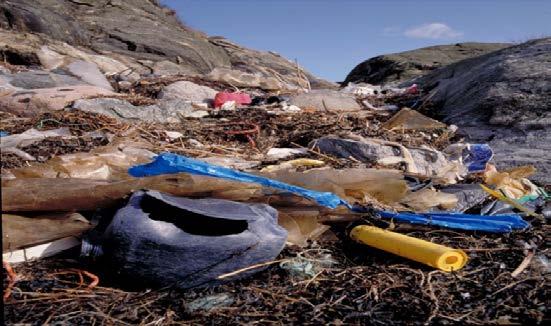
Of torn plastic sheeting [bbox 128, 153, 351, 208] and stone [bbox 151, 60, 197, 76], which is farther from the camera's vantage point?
stone [bbox 151, 60, 197, 76]

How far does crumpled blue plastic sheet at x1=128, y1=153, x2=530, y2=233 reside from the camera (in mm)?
2486

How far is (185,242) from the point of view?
1.90 m

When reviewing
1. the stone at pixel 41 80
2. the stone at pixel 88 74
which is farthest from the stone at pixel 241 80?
the stone at pixel 41 80

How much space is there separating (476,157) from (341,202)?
2.32 metres

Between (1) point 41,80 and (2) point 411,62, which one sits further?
Result: (2) point 411,62

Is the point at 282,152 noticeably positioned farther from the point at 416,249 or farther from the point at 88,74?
the point at 88,74

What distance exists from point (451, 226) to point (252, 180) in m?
1.06

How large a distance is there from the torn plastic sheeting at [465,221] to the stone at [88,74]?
6.58 m

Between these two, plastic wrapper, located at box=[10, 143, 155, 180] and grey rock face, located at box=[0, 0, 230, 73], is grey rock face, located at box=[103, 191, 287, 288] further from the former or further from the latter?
grey rock face, located at box=[0, 0, 230, 73]

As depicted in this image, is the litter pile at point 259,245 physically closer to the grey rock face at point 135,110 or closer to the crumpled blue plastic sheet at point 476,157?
the crumpled blue plastic sheet at point 476,157

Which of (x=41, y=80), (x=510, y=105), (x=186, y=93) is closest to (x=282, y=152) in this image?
(x=510, y=105)

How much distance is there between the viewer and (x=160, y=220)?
2.07m

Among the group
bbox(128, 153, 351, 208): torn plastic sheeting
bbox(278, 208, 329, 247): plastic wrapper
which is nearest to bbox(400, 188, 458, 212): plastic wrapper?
bbox(128, 153, 351, 208): torn plastic sheeting

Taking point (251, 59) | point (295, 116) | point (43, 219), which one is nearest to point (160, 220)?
point (43, 219)
